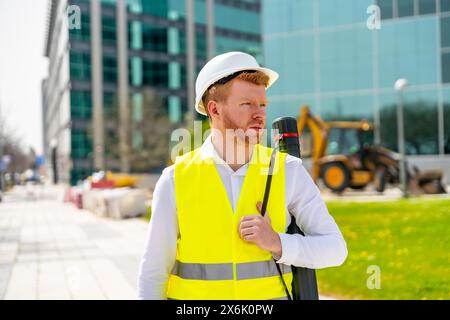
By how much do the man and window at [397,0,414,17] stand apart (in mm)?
28630

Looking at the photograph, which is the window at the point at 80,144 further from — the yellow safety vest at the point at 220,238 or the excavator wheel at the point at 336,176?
the yellow safety vest at the point at 220,238

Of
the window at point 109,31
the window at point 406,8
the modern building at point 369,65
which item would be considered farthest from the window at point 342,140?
the window at point 109,31

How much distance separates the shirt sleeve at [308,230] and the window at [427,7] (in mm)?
29082

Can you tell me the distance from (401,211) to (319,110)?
1900 centimetres

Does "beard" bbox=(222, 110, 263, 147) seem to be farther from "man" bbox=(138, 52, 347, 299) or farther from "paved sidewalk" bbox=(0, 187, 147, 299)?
"paved sidewalk" bbox=(0, 187, 147, 299)

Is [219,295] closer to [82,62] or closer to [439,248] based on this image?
[439,248]

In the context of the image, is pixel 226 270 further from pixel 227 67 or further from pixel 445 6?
pixel 445 6

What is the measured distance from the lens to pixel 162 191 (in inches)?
71.2

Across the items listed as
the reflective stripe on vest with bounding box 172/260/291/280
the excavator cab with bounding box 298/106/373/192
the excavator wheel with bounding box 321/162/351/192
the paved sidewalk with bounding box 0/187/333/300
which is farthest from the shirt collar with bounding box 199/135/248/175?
the excavator wheel with bounding box 321/162/351/192

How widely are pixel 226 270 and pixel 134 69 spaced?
172 ft

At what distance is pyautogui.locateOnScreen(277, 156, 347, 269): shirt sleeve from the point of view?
1.74m

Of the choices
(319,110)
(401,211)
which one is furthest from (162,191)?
(319,110)

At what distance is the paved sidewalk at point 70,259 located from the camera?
22.7 ft

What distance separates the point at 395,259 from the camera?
7664mm
